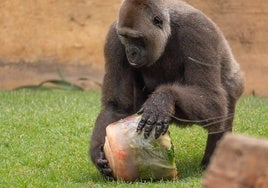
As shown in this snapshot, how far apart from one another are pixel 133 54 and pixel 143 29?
0.24 meters

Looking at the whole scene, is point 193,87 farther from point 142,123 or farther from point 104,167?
point 104,167

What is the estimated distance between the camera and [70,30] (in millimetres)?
12703

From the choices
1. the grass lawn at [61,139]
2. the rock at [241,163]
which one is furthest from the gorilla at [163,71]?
Answer: the rock at [241,163]

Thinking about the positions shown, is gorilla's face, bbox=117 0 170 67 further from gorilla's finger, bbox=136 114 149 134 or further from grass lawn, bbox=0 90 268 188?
grass lawn, bbox=0 90 268 188

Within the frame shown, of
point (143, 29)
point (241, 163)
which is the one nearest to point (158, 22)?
point (143, 29)

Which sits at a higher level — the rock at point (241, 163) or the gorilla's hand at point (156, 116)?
the rock at point (241, 163)

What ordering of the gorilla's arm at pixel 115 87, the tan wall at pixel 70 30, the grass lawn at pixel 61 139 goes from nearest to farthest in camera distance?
the grass lawn at pixel 61 139, the gorilla's arm at pixel 115 87, the tan wall at pixel 70 30

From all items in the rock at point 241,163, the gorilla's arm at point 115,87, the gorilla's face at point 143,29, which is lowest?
the gorilla's arm at point 115,87

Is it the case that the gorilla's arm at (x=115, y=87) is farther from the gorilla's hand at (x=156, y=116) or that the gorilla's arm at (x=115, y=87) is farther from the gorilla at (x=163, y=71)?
the gorilla's hand at (x=156, y=116)

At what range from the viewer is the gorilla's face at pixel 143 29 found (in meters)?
6.56

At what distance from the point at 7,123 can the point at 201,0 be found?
4.86m

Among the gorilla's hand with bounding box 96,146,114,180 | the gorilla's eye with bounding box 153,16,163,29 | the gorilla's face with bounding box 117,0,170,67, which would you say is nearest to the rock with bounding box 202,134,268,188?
the gorilla's hand with bounding box 96,146,114,180

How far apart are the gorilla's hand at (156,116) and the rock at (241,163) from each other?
269 centimetres

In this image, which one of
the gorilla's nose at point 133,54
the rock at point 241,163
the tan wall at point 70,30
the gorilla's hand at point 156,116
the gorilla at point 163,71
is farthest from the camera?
the tan wall at point 70,30
